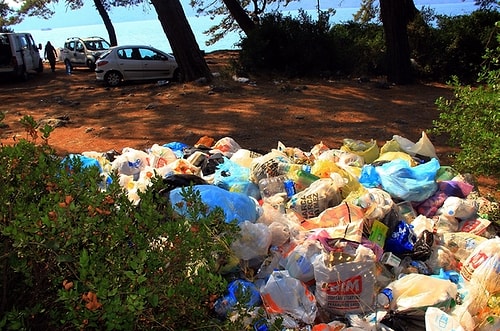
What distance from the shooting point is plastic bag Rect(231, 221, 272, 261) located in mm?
2965

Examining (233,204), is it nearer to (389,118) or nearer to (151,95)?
(389,118)

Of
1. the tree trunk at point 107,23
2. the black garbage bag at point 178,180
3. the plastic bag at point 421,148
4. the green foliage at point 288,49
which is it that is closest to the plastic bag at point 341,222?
the black garbage bag at point 178,180

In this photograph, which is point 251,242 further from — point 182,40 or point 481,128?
point 182,40

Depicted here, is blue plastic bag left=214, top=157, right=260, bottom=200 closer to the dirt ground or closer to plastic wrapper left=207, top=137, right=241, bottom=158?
plastic wrapper left=207, top=137, right=241, bottom=158

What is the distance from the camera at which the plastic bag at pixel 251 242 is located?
296 centimetres

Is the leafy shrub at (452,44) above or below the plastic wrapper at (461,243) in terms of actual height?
above

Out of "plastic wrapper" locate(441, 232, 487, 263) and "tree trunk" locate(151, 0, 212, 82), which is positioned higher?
"tree trunk" locate(151, 0, 212, 82)

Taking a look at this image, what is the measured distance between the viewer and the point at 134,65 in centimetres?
1345

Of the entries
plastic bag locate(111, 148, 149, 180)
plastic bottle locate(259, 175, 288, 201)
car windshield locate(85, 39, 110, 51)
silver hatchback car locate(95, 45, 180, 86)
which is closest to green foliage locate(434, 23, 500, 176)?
plastic bottle locate(259, 175, 288, 201)

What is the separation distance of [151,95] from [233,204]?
7.45 metres

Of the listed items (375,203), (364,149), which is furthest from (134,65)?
(375,203)

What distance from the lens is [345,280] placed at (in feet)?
9.15

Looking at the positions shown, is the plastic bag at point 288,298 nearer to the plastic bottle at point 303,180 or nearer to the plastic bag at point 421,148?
the plastic bottle at point 303,180

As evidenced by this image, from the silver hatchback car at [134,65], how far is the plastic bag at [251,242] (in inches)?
425
